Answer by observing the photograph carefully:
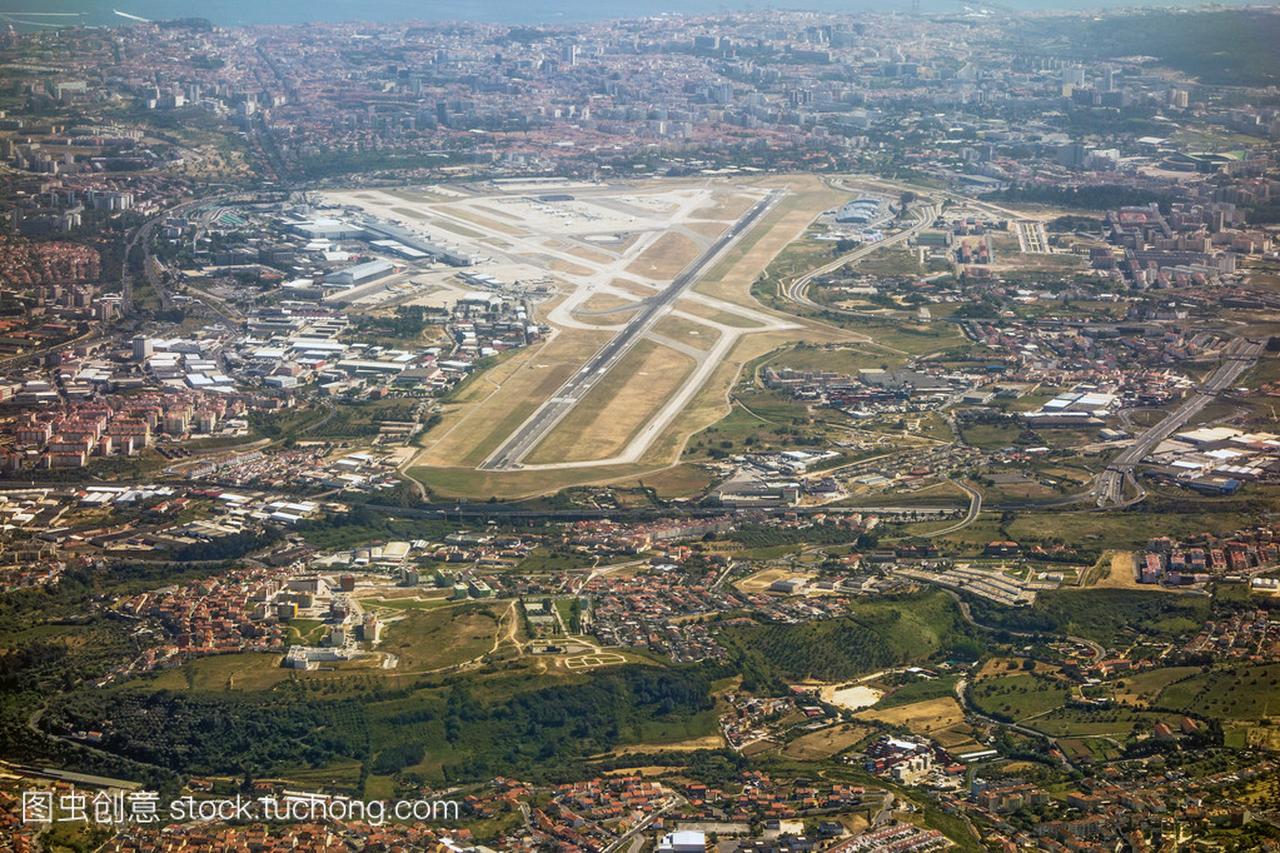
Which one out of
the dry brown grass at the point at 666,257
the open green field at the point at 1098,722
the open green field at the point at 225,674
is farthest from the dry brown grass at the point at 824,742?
the dry brown grass at the point at 666,257

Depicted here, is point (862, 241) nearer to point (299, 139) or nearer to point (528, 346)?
point (528, 346)

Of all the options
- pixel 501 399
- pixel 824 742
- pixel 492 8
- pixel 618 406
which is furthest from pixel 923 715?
pixel 492 8

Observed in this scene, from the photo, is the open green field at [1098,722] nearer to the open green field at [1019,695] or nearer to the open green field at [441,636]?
the open green field at [1019,695]

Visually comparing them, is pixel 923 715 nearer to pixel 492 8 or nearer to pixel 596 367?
pixel 596 367

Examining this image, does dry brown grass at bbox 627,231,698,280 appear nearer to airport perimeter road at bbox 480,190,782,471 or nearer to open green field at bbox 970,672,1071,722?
airport perimeter road at bbox 480,190,782,471

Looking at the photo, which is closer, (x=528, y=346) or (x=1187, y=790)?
(x=1187, y=790)

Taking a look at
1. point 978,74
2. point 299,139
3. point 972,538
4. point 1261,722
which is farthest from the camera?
point 978,74

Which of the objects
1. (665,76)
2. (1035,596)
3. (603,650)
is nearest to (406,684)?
(603,650)
